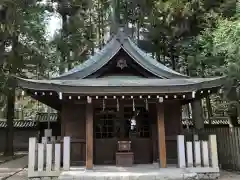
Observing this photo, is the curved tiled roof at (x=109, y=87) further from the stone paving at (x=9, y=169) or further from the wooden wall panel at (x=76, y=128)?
the stone paving at (x=9, y=169)

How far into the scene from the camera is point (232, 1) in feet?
42.3

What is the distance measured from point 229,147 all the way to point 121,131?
14.2ft

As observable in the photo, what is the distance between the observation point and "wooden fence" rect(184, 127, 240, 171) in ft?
34.9

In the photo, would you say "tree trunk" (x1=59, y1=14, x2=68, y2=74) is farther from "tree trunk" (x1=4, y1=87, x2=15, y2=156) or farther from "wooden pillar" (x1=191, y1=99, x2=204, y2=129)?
"wooden pillar" (x1=191, y1=99, x2=204, y2=129)

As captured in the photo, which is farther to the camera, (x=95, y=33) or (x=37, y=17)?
(x=95, y=33)

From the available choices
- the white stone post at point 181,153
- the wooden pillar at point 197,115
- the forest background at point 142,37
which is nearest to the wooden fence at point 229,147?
the forest background at point 142,37

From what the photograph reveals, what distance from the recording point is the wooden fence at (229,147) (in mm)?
10644

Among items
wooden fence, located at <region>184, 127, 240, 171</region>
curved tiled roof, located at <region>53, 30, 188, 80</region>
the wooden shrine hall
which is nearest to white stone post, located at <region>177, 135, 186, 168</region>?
the wooden shrine hall

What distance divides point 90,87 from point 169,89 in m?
2.60

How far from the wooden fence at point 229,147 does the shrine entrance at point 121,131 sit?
3044 mm

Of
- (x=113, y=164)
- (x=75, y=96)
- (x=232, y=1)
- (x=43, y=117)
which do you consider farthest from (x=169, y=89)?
(x=43, y=117)

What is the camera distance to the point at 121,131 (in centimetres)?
1120

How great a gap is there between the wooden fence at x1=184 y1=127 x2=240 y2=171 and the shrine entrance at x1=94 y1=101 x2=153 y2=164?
304 centimetres

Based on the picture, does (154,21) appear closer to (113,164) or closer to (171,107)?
(171,107)
